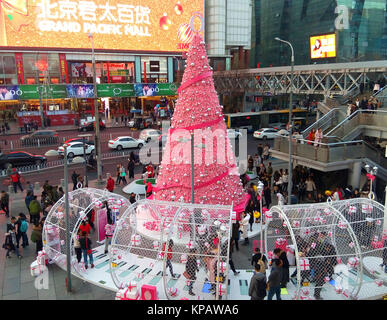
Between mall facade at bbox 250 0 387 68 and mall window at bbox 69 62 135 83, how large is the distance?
22.9 meters

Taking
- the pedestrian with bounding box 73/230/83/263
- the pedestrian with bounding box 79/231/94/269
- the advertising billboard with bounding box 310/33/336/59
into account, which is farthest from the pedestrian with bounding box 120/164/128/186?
the advertising billboard with bounding box 310/33/336/59

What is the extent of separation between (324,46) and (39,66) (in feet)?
114

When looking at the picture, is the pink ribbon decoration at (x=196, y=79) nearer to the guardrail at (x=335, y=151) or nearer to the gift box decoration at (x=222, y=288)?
the guardrail at (x=335, y=151)

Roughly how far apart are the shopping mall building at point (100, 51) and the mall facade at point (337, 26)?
14.7 meters

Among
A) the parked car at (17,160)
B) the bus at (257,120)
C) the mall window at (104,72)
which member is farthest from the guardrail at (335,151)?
the mall window at (104,72)

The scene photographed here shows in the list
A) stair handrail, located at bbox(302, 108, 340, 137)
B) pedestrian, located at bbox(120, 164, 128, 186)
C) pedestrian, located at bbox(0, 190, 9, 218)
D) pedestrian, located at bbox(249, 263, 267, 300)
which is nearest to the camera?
pedestrian, located at bbox(249, 263, 267, 300)

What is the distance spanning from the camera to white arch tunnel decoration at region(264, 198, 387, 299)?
29.4 ft

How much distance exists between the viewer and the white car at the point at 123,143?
30487 mm

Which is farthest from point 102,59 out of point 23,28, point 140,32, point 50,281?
point 50,281

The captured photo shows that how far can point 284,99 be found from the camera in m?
65.5

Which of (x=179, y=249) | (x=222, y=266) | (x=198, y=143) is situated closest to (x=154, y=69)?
(x=198, y=143)

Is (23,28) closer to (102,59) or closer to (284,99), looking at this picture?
(102,59)

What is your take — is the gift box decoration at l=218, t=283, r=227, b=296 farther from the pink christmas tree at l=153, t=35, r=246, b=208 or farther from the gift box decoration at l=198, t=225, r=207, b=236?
the pink christmas tree at l=153, t=35, r=246, b=208

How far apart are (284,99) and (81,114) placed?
3658 cm
